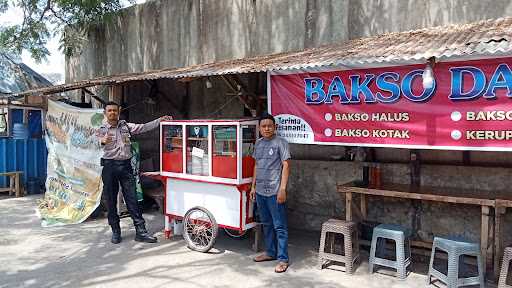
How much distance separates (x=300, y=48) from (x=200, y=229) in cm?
363

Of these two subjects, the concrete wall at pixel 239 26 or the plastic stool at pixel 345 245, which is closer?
the plastic stool at pixel 345 245

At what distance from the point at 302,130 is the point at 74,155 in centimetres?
488

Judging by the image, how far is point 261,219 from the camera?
17.6ft

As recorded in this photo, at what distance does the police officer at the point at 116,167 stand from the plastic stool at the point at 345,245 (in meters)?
2.62

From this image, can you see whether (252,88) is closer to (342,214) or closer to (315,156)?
(315,156)

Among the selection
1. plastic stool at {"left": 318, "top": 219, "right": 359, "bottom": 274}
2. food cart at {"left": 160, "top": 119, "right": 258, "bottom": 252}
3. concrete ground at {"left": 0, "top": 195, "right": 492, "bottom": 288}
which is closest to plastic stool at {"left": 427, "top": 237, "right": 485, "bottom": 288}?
concrete ground at {"left": 0, "top": 195, "right": 492, "bottom": 288}

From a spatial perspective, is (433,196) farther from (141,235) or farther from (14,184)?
(14,184)

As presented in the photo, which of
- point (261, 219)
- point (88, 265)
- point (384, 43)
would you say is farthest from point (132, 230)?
point (384, 43)

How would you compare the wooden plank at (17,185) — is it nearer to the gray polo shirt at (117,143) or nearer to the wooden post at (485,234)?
the gray polo shirt at (117,143)

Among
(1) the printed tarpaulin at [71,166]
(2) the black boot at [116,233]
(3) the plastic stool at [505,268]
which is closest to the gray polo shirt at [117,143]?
(2) the black boot at [116,233]

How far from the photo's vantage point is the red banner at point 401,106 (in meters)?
4.18

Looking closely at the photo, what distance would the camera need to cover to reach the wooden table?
4750 mm

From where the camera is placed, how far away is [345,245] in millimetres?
5027

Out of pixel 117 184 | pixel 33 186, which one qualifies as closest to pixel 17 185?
pixel 33 186
